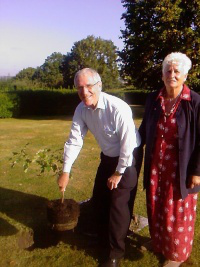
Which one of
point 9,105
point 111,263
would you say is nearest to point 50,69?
point 9,105

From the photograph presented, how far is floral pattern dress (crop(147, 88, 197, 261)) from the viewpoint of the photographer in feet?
9.28

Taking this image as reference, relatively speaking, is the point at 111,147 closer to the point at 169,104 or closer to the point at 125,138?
the point at 125,138

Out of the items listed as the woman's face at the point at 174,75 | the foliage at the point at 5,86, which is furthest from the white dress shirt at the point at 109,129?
the foliage at the point at 5,86

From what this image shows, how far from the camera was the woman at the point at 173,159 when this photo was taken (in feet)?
8.91

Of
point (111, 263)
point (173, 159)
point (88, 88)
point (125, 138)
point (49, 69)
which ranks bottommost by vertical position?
point (111, 263)

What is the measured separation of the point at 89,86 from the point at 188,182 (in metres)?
1.34

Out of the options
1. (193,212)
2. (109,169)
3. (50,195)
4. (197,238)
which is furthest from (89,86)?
(50,195)

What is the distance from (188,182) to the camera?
286cm

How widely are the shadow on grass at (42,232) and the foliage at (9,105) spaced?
54.4 feet

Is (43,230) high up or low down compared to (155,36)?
down

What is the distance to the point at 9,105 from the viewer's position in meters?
21.0

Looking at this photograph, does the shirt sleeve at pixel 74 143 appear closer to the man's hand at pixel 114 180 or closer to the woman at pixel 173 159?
the man's hand at pixel 114 180

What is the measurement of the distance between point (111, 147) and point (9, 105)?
62.9 feet

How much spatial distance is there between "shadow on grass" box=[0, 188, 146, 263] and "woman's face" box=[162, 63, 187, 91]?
2009 millimetres
